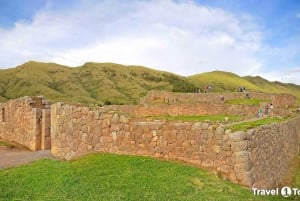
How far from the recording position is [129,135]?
1462 centimetres

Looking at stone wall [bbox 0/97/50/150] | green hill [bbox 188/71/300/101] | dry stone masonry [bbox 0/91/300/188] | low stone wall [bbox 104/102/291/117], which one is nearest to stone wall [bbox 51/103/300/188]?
dry stone masonry [bbox 0/91/300/188]

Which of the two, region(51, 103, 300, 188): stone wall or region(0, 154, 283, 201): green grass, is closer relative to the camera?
region(0, 154, 283, 201): green grass

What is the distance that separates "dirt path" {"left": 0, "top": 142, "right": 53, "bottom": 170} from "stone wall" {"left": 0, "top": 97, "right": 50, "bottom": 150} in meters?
0.84

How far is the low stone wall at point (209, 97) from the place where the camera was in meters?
44.1

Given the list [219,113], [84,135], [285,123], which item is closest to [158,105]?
[219,113]

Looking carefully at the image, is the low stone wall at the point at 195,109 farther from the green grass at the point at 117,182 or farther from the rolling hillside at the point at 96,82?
the rolling hillside at the point at 96,82

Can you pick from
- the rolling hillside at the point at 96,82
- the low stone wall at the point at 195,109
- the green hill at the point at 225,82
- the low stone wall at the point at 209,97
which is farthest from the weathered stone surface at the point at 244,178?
the green hill at the point at 225,82

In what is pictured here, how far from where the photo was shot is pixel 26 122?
75.6 feet

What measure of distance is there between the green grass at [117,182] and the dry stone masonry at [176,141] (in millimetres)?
638

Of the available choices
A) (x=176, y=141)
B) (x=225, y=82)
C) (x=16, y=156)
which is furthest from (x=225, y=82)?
(x=176, y=141)

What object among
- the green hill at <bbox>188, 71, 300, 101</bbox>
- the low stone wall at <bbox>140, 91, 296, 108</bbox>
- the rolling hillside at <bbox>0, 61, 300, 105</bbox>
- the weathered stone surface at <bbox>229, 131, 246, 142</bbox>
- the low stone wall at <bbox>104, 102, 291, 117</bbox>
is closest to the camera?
the weathered stone surface at <bbox>229, 131, 246, 142</bbox>

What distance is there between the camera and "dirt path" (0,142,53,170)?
1656cm

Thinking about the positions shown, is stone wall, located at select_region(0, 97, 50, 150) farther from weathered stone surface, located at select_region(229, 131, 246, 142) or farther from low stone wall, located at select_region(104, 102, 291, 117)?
weathered stone surface, located at select_region(229, 131, 246, 142)

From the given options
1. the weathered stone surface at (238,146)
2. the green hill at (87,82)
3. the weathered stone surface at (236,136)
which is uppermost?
the green hill at (87,82)
